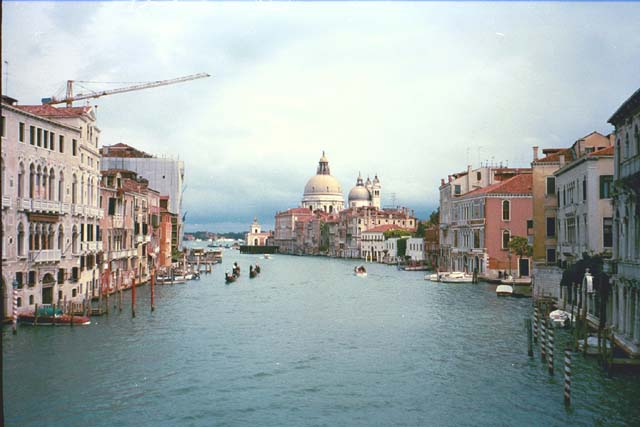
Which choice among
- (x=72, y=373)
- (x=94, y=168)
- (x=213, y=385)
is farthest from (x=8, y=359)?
(x=94, y=168)

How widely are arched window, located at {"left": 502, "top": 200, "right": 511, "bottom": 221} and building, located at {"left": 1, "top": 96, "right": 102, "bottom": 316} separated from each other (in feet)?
75.2

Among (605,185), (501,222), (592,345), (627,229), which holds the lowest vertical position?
(592,345)

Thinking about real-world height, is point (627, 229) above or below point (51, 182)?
below

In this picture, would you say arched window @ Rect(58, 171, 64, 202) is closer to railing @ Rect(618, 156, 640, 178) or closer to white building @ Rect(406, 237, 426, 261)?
railing @ Rect(618, 156, 640, 178)

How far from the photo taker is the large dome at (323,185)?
137 m

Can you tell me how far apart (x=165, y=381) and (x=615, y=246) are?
10.4 m

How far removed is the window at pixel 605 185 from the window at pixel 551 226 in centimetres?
755

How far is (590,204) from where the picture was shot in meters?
20.0

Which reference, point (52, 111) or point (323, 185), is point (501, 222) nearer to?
point (52, 111)

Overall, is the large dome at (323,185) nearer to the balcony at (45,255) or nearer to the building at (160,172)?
the building at (160,172)

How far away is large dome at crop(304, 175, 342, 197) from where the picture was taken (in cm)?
13675

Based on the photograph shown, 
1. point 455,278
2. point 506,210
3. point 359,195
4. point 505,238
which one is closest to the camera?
point 506,210

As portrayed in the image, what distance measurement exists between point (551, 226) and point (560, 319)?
7774 millimetres

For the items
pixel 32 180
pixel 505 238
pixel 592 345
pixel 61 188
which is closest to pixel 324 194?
pixel 505 238
